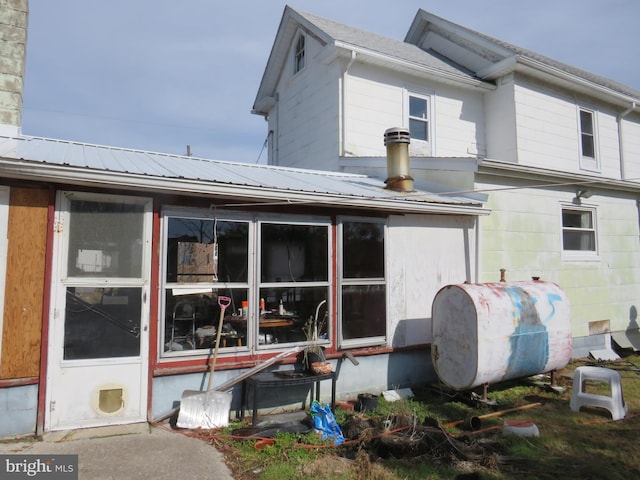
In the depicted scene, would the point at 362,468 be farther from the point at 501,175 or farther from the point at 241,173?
the point at 501,175

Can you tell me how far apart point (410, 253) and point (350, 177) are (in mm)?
2244

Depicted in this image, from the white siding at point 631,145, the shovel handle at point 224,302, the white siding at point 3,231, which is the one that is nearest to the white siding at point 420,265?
the shovel handle at point 224,302

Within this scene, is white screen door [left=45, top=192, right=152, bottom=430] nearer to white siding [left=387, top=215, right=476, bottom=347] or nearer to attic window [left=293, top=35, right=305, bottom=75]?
white siding [left=387, top=215, right=476, bottom=347]

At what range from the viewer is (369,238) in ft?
22.5

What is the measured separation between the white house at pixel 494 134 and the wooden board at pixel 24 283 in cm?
541

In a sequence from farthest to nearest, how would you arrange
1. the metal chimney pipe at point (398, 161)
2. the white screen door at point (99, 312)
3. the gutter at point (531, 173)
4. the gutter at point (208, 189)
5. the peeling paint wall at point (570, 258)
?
1. the peeling paint wall at point (570, 258)
2. the gutter at point (531, 173)
3. the metal chimney pipe at point (398, 161)
4. the white screen door at point (99, 312)
5. the gutter at point (208, 189)

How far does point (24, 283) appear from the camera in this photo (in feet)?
15.5

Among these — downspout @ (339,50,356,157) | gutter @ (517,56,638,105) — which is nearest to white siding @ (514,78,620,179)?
gutter @ (517,56,638,105)

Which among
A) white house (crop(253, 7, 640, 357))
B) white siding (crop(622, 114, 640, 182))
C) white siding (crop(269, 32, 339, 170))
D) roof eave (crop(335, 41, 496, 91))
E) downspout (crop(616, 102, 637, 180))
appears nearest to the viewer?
white house (crop(253, 7, 640, 357))

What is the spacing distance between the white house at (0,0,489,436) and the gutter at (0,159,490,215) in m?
0.02

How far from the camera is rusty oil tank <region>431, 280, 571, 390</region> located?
6.07m

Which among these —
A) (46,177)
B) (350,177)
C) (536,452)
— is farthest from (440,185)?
(46,177)

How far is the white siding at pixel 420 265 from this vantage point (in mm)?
6996

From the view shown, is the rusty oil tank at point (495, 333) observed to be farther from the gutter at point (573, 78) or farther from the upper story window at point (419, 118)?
the gutter at point (573, 78)
